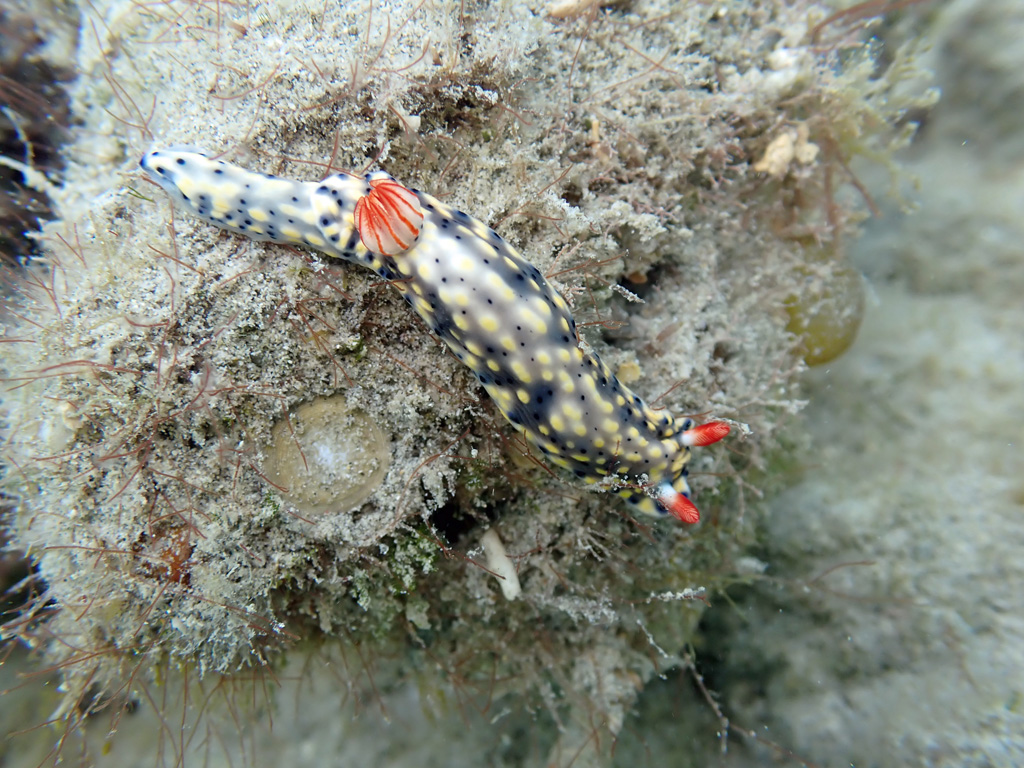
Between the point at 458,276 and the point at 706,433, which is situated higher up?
the point at 458,276

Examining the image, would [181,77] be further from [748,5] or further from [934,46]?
[934,46]

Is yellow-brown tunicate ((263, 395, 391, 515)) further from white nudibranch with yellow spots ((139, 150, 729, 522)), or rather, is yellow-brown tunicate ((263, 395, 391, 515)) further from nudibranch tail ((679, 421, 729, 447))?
nudibranch tail ((679, 421, 729, 447))

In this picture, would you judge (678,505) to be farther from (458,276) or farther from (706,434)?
(458,276)

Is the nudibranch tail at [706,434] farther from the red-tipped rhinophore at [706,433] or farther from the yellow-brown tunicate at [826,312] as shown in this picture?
the yellow-brown tunicate at [826,312]

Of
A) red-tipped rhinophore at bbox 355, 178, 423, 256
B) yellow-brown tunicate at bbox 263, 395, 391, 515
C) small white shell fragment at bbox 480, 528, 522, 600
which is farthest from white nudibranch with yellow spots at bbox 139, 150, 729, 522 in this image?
small white shell fragment at bbox 480, 528, 522, 600

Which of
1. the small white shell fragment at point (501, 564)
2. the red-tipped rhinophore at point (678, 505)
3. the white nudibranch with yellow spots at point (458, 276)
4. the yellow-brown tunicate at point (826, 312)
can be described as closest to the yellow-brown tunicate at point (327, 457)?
the white nudibranch with yellow spots at point (458, 276)

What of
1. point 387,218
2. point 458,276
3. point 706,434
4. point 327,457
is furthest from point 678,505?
point 387,218

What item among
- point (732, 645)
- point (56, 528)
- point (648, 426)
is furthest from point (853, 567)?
point (56, 528)
